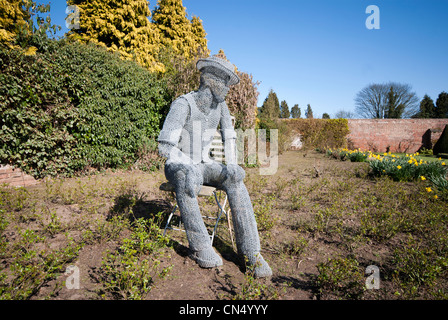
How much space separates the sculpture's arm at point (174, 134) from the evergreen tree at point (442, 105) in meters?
42.2

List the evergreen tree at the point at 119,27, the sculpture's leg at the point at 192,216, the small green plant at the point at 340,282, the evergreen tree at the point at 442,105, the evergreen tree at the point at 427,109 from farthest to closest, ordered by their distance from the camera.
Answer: the evergreen tree at the point at 427,109
the evergreen tree at the point at 442,105
the evergreen tree at the point at 119,27
the sculpture's leg at the point at 192,216
the small green plant at the point at 340,282

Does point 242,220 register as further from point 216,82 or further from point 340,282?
point 216,82

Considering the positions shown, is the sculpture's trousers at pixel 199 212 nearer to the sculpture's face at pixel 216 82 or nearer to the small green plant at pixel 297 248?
the small green plant at pixel 297 248

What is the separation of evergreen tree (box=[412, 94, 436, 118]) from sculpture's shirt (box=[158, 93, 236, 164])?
128 feet

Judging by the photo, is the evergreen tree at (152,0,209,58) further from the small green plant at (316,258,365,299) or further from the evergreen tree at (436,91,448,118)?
the evergreen tree at (436,91,448,118)

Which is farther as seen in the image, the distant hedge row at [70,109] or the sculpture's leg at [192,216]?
the distant hedge row at [70,109]

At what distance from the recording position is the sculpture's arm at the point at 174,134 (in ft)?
7.41

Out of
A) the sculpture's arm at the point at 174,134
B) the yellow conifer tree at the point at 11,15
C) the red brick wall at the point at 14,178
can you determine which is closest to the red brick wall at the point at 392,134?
the sculpture's arm at the point at 174,134

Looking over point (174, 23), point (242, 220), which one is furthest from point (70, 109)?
point (174, 23)

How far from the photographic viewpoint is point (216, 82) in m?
2.35

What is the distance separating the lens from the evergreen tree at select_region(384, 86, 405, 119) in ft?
97.1

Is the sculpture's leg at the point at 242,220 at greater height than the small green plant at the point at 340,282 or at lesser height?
greater

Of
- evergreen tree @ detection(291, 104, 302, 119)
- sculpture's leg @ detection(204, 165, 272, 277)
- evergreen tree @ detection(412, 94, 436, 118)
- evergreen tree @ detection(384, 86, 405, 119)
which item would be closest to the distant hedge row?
sculpture's leg @ detection(204, 165, 272, 277)
